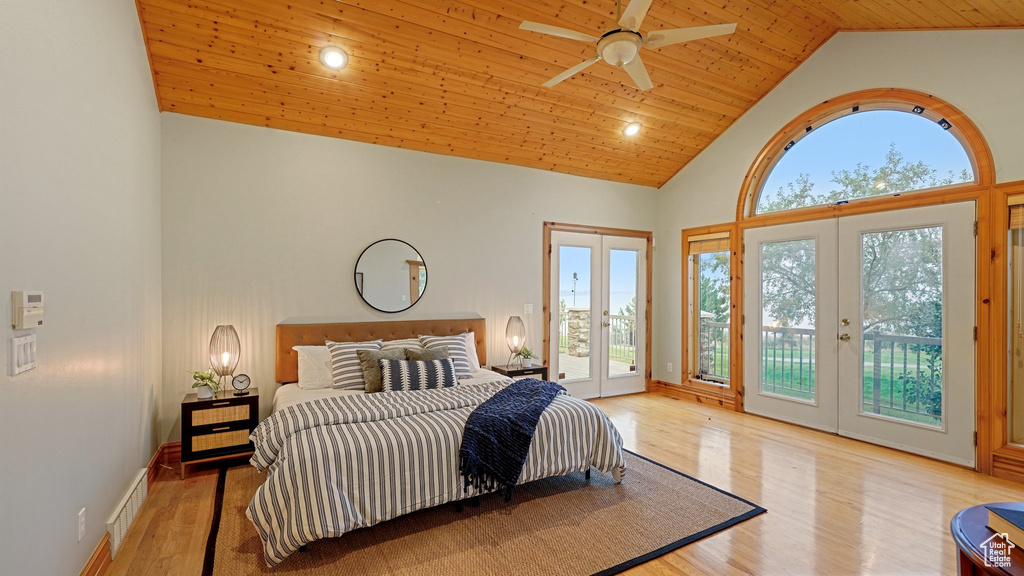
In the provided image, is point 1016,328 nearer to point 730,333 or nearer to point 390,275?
point 730,333

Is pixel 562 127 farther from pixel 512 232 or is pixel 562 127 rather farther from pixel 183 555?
pixel 183 555

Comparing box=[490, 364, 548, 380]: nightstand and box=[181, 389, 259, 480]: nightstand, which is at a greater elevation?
box=[490, 364, 548, 380]: nightstand

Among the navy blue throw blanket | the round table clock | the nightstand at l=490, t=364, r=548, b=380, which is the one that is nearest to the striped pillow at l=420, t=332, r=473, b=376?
the nightstand at l=490, t=364, r=548, b=380

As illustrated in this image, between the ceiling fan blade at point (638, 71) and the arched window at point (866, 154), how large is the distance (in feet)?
8.37

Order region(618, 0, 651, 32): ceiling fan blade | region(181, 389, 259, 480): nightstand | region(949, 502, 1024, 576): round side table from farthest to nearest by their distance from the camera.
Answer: region(181, 389, 259, 480): nightstand < region(618, 0, 651, 32): ceiling fan blade < region(949, 502, 1024, 576): round side table

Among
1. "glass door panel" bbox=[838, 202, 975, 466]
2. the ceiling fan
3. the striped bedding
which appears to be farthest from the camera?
"glass door panel" bbox=[838, 202, 975, 466]

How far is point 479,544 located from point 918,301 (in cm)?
399

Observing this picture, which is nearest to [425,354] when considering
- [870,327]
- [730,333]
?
[730,333]

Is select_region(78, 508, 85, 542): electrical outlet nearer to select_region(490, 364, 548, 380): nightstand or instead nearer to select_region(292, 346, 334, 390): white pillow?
select_region(292, 346, 334, 390): white pillow

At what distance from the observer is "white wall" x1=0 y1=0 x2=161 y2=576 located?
1.45m

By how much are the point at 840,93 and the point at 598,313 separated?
3206 millimetres

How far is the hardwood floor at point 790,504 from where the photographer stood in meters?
2.37

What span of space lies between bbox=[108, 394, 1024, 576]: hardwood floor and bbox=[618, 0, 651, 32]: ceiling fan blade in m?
2.77

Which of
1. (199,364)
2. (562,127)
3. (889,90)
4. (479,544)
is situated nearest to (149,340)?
(199,364)
